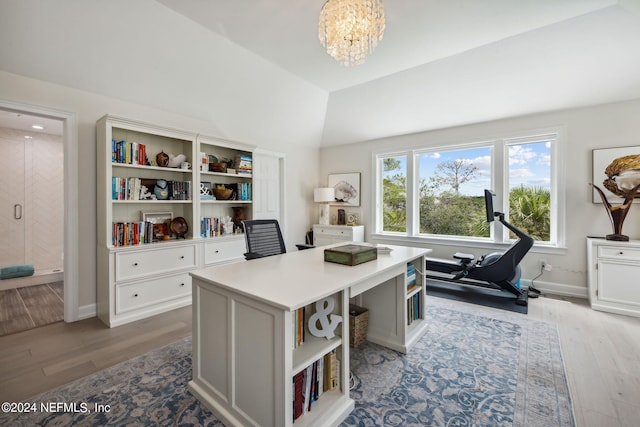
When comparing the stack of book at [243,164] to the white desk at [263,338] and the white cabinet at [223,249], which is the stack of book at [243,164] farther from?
the white desk at [263,338]

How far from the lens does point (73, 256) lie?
8.98ft

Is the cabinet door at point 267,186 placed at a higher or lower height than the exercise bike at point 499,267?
higher

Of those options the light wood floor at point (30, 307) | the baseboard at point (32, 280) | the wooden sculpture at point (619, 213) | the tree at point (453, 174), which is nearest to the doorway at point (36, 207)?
the baseboard at point (32, 280)

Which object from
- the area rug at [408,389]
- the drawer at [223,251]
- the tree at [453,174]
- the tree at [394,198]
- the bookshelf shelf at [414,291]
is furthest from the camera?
the tree at [394,198]

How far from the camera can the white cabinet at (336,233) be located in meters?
4.92

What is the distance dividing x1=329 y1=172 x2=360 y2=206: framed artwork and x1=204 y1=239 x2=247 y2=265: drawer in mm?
2306

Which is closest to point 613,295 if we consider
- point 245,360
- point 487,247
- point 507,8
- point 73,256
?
point 487,247

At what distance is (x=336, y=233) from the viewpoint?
201 inches

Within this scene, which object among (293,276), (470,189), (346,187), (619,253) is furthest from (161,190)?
(619,253)

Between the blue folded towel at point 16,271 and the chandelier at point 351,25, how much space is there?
16.5ft

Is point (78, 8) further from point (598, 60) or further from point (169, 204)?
point (598, 60)

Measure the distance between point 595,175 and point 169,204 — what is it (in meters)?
5.11

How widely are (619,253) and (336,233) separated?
3584 mm

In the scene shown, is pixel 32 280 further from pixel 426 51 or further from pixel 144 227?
pixel 426 51
